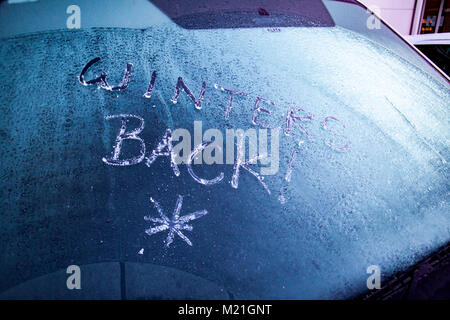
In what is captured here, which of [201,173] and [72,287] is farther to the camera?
[201,173]

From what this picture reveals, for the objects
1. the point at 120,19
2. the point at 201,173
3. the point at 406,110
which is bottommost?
the point at 201,173

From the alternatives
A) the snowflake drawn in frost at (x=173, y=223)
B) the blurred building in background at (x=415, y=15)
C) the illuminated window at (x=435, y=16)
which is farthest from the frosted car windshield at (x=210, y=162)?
the illuminated window at (x=435, y=16)

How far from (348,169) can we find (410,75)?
21.8 inches

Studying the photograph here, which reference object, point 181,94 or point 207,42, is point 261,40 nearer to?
point 207,42

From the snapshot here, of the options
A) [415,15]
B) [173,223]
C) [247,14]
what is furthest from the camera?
[415,15]

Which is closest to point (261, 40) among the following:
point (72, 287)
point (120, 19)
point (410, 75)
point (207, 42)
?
point (207, 42)

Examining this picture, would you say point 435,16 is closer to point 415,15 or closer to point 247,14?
point 415,15

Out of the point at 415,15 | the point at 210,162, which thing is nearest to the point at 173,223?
the point at 210,162

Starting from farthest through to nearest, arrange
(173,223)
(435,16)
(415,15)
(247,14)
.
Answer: (435,16)
(415,15)
(247,14)
(173,223)

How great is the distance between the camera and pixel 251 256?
772mm

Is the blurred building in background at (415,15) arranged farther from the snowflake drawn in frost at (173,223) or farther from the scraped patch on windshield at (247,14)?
the snowflake drawn in frost at (173,223)

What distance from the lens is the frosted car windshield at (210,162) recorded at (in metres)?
0.75

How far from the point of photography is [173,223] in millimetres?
804

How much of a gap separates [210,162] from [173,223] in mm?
194
